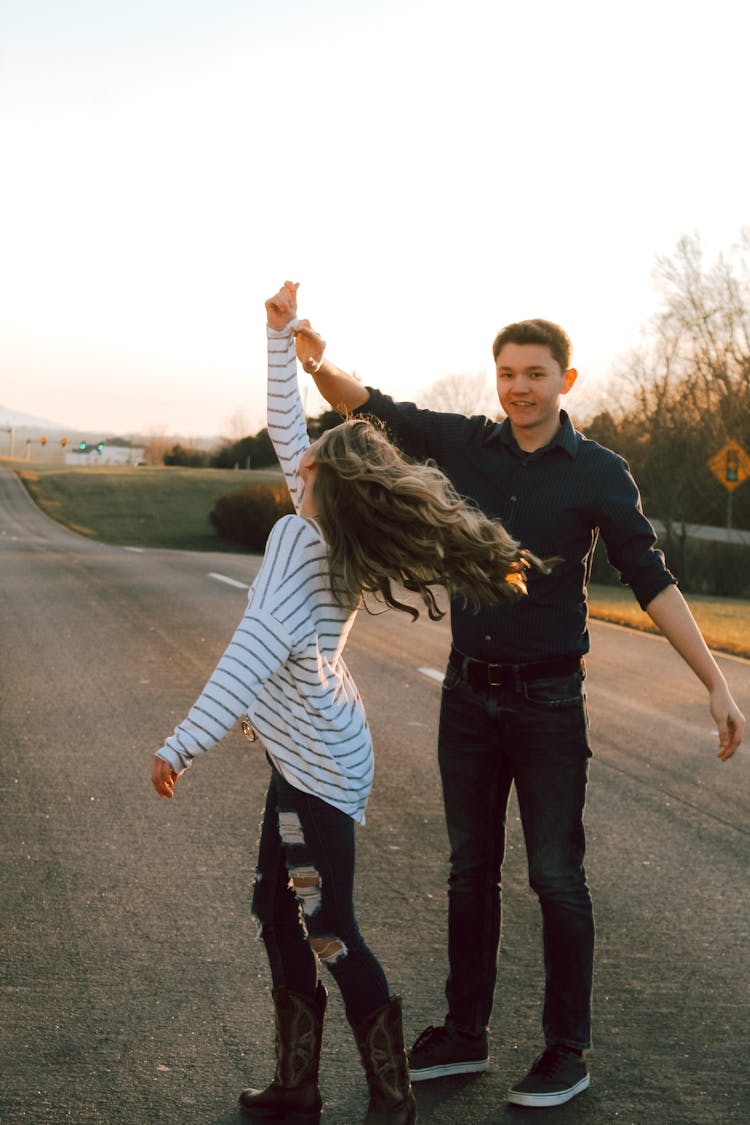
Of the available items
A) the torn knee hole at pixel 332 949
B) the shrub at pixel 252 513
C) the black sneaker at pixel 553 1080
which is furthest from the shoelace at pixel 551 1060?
the shrub at pixel 252 513

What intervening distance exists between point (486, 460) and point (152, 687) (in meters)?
7.09

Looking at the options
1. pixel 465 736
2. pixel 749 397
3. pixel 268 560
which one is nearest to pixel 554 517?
pixel 465 736

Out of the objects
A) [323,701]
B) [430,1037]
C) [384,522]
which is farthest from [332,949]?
[384,522]

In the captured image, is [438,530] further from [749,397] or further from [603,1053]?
[749,397]

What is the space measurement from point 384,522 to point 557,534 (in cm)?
86

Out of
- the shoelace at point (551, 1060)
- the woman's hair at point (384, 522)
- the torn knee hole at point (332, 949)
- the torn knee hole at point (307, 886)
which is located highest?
the woman's hair at point (384, 522)

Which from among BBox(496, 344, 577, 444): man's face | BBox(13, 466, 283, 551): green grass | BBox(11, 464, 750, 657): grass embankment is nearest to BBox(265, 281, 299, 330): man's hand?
BBox(496, 344, 577, 444): man's face

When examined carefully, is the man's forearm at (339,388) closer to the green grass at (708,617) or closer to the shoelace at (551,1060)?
the shoelace at (551,1060)

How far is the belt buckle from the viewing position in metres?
3.96

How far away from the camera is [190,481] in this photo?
256ft

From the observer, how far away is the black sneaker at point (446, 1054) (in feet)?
13.0

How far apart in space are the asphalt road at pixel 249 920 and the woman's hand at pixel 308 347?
80.0 inches

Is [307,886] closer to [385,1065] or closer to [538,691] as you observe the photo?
[385,1065]

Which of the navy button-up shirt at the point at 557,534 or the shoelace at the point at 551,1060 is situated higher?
the navy button-up shirt at the point at 557,534
